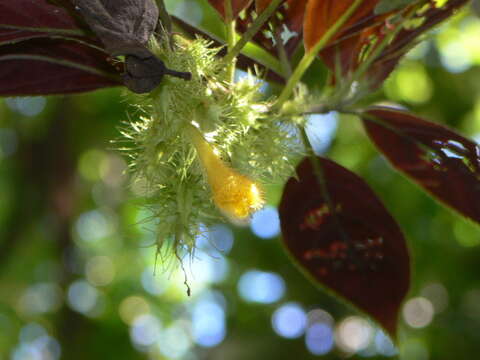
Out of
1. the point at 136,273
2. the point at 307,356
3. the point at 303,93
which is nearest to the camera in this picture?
the point at 303,93

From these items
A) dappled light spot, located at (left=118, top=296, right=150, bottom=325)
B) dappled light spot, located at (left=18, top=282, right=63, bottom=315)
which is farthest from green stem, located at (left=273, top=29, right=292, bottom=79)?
dappled light spot, located at (left=18, top=282, right=63, bottom=315)

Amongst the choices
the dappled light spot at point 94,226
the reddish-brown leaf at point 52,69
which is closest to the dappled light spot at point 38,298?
the dappled light spot at point 94,226

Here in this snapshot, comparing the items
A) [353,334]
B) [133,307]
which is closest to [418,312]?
[353,334]

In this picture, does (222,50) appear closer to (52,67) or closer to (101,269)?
A: (52,67)

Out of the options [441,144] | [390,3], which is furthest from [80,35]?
[441,144]

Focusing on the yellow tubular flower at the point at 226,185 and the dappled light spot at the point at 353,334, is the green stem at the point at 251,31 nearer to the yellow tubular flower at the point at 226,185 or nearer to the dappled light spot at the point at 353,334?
the yellow tubular flower at the point at 226,185

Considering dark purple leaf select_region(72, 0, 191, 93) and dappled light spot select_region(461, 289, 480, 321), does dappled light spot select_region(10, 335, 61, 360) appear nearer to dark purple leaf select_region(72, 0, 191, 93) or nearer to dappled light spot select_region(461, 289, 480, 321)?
dappled light spot select_region(461, 289, 480, 321)

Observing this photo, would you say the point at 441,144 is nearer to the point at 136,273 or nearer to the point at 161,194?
the point at 161,194
